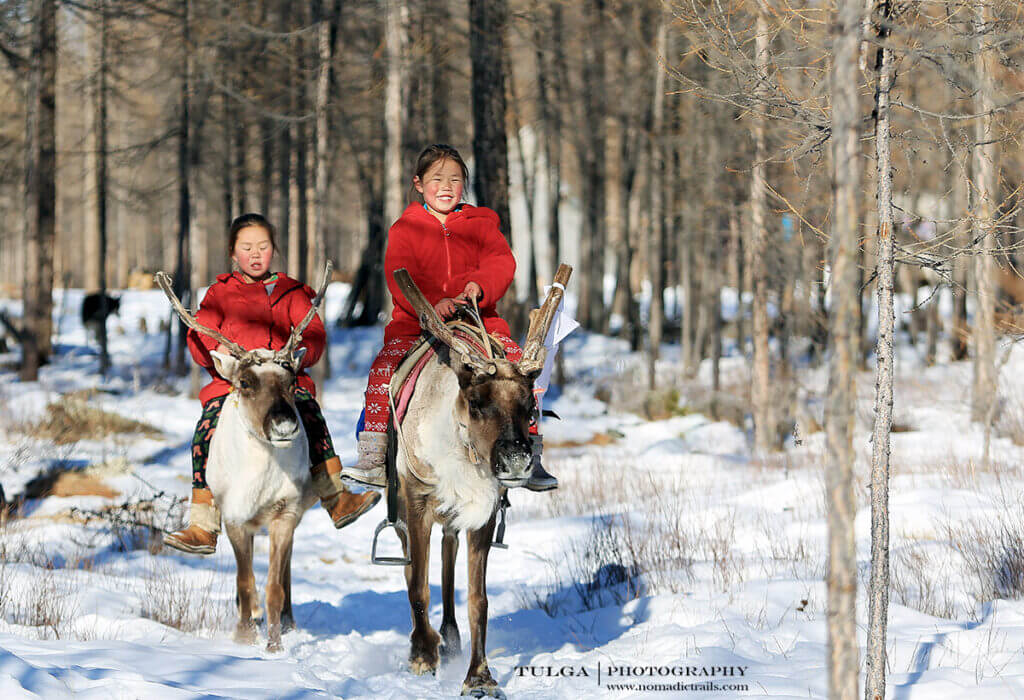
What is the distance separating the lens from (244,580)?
6.13 metres

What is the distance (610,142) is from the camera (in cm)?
3891

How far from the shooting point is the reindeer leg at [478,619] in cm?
503

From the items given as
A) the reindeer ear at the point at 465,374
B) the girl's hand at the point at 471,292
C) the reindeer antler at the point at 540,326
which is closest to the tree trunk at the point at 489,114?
the girl's hand at the point at 471,292

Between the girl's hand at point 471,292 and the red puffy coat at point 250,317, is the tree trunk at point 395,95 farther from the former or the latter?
the girl's hand at point 471,292

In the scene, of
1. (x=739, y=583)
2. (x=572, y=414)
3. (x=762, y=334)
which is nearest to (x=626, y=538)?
(x=739, y=583)

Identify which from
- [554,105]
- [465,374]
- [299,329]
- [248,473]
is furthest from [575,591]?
[554,105]

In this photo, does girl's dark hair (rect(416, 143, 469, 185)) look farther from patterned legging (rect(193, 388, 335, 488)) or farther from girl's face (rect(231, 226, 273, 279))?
patterned legging (rect(193, 388, 335, 488))

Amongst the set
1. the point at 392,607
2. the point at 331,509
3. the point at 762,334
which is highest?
the point at 762,334

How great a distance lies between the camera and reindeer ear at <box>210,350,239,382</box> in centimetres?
587

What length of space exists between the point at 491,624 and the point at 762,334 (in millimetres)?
9262

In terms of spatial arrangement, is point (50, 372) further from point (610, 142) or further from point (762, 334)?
point (610, 142)

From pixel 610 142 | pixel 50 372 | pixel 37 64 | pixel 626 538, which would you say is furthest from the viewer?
pixel 610 142

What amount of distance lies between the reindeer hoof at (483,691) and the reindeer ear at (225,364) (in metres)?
2.36

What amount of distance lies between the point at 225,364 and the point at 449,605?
6.58ft
